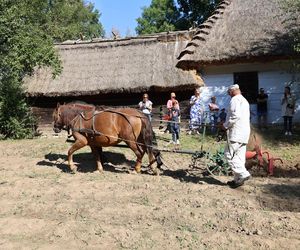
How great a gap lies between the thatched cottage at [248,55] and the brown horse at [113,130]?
7043 millimetres

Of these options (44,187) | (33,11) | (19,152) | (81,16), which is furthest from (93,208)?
(81,16)

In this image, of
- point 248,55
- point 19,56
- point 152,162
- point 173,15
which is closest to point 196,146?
point 152,162

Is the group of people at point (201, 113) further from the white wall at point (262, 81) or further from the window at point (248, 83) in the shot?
the window at point (248, 83)

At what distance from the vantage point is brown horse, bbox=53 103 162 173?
9555mm

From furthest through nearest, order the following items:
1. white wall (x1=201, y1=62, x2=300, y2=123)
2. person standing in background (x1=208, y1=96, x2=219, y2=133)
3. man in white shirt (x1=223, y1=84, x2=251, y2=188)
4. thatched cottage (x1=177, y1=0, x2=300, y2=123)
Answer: white wall (x1=201, y1=62, x2=300, y2=123) < thatched cottage (x1=177, y1=0, x2=300, y2=123) < person standing in background (x1=208, y1=96, x2=219, y2=133) < man in white shirt (x1=223, y1=84, x2=251, y2=188)

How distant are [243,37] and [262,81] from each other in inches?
68.8

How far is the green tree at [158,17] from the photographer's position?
35.8 meters

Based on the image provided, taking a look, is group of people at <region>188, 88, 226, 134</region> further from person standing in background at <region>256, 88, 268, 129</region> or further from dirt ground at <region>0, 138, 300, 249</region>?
dirt ground at <region>0, 138, 300, 249</region>

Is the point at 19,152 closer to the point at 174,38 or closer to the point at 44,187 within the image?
the point at 44,187

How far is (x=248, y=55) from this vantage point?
51.3 ft

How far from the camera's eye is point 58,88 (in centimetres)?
1914

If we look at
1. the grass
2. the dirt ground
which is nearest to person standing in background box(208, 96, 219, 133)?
the grass

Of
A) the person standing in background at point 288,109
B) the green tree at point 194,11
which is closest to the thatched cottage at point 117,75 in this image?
the person standing in background at point 288,109

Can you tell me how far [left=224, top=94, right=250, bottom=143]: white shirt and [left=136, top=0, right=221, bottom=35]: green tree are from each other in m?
21.3
